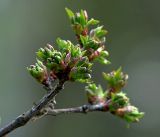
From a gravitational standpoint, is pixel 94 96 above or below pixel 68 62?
above

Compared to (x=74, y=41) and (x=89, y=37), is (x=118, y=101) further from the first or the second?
(x=74, y=41)

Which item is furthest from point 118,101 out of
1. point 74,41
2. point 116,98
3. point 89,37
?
point 74,41

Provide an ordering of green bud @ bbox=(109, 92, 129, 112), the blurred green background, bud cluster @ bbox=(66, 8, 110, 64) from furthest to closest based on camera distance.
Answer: the blurred green background
green bud @ bbox=(109, 92, 129, 112)
bud cluster @ bbox=(66, 8, 110, 64)

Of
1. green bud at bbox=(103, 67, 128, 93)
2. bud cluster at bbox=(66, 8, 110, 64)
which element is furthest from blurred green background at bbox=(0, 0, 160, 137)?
bud cluster at bbox=(66, 8, 110, 64)

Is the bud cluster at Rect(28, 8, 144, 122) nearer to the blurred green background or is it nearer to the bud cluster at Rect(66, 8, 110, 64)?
the bud cluster at Rect(66, 8, 110, 64)

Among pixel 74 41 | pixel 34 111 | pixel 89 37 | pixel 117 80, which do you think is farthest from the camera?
pixel 74 41

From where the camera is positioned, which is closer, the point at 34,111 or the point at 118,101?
the point at 34,111

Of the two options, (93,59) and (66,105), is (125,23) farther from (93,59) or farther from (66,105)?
(93,59)

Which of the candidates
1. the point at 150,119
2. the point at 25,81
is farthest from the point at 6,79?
the point at 150,119

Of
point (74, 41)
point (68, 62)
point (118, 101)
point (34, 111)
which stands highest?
point (74, 41)
